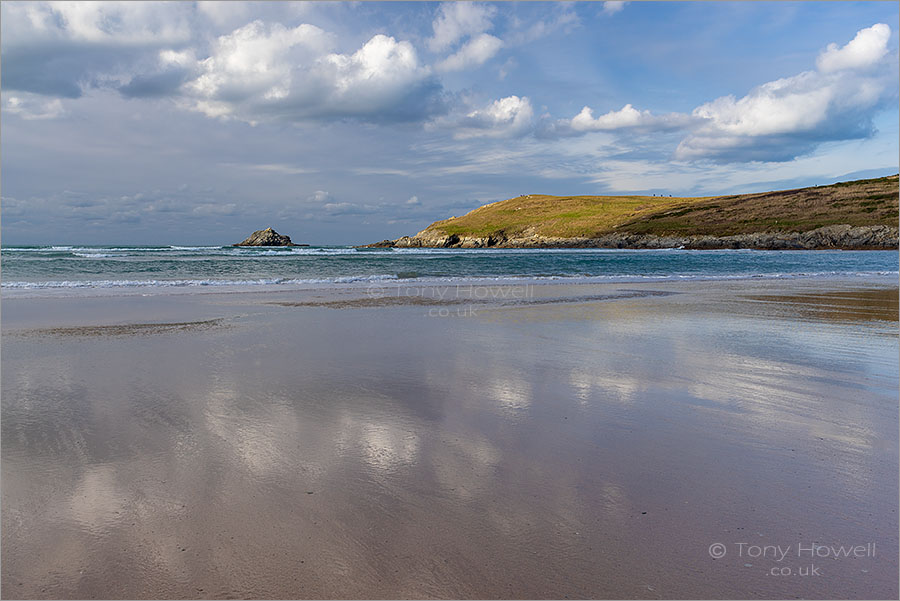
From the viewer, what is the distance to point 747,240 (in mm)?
73875

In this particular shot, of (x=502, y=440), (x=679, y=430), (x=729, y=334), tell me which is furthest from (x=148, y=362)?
(x=729, y=334)

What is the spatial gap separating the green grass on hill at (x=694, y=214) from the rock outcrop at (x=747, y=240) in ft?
8.42

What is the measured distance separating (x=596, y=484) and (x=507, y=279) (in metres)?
22.8

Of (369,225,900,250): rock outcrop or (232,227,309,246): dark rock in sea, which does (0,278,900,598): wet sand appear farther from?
(232,227,309,246): dark rock in sea

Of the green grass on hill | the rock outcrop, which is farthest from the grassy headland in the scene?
the rock outcrop

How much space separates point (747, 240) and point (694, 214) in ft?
81.5

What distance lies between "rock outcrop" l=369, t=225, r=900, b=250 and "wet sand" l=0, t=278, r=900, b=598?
7310cm

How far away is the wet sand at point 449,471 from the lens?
2447 mm

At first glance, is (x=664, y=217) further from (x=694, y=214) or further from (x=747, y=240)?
(x=747, y=240)

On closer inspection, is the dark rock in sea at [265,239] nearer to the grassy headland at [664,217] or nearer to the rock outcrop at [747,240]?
the grassy headland at [664,217]

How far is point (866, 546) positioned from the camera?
2660 millimetres

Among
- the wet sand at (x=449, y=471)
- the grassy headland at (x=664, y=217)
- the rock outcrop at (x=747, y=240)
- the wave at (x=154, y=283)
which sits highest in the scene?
the grassy headland at (x=664, y=217)

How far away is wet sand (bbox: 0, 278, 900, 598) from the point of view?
245 centimetres

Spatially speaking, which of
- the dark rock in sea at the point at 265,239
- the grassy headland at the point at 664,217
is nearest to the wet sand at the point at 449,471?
the grassy headland at the point at 664,217
